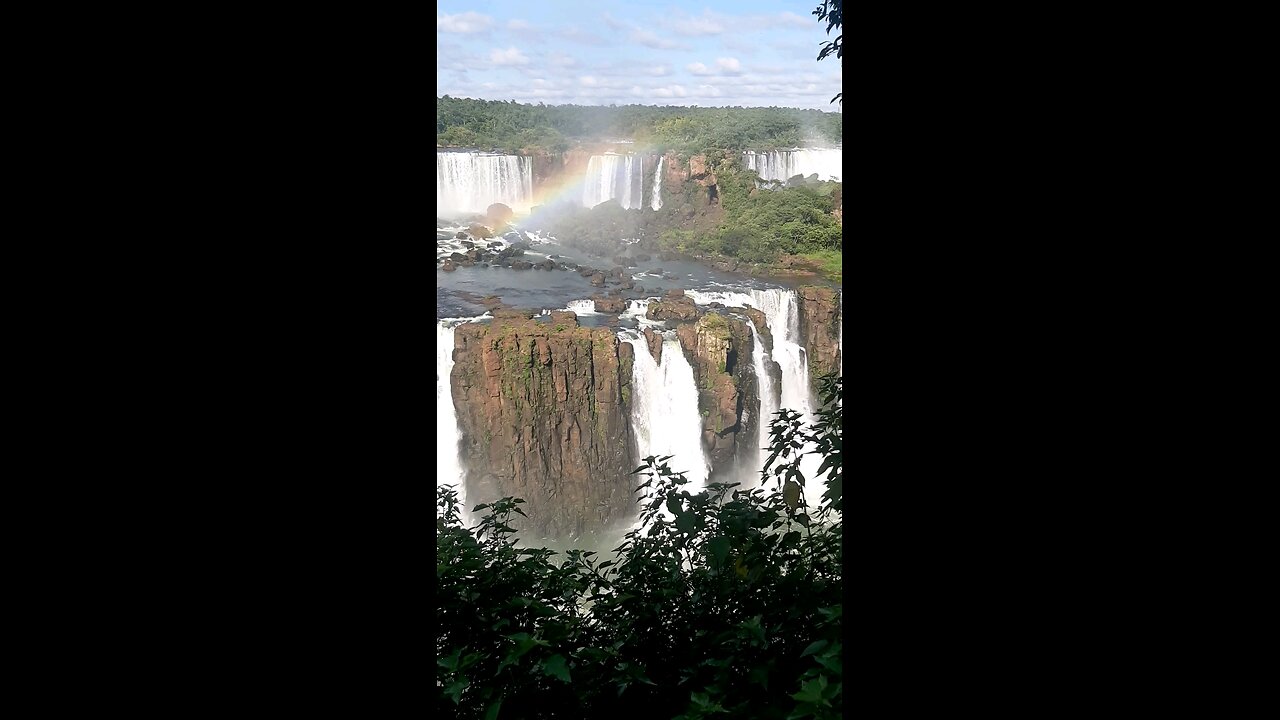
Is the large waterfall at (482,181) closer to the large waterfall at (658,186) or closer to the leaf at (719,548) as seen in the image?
the large waterfall at (658,186)

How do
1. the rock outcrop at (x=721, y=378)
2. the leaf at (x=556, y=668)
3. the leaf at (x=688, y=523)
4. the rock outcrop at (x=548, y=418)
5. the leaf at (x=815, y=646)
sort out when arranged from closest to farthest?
Answer: the leaf at (x=815, y=646) → the leaf at (x=556, y=668) → the leaf at (x=688, y=523) → the rock outcrop at (x=548, y=418) → the rock outcrop at (x=721, y=378)

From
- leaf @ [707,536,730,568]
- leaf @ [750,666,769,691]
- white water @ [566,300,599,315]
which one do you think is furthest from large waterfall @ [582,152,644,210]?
leaf @ [750,666,769,691]

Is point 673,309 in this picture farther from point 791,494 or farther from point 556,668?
point 556,668

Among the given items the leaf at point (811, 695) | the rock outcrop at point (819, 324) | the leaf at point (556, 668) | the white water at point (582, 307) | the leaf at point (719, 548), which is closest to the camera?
the leaf at point (811, 695)

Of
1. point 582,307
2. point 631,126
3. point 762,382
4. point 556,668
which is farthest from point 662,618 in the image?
point 631,126

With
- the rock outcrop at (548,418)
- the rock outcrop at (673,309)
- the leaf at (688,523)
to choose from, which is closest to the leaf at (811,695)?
the leaf at (688,523)
